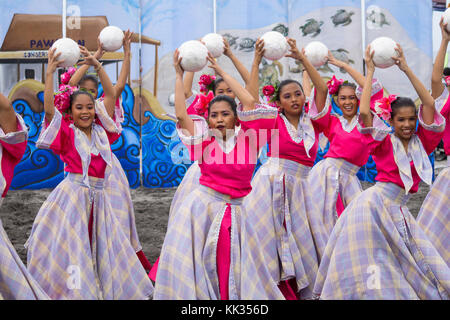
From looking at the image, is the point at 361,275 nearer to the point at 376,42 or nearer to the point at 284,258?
the point at 284,258

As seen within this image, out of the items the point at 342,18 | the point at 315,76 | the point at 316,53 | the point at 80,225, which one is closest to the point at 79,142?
the point at 80,225

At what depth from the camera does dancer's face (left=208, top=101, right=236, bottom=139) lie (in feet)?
11.6

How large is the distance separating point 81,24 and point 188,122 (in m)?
Answer: 4.88

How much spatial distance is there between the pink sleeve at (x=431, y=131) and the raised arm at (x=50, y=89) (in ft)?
7.19

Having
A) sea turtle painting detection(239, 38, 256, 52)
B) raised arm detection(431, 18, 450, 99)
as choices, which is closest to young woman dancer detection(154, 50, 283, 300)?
raised arm detection(431, 18, 450, 99)

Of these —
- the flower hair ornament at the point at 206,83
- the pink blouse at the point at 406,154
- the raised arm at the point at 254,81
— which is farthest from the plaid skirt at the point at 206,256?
the flower hair ornament at the point at 206,83

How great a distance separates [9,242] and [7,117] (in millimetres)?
639

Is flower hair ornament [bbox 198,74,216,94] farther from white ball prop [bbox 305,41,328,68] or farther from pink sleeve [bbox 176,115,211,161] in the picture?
pink sleeve [bbox 176,115,211,161]

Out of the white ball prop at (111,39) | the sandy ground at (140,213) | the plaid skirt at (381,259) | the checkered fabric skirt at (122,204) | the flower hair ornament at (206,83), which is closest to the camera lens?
the plaid skirt at (381,259)

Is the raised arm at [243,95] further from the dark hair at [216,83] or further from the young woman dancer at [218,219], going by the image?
the dark hair at [216,83]

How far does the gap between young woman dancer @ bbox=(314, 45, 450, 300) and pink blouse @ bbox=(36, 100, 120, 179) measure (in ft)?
5.29

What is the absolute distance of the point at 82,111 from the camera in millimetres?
4094

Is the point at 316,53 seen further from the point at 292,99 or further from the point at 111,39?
the point at 111,39

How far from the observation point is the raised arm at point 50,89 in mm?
3777
